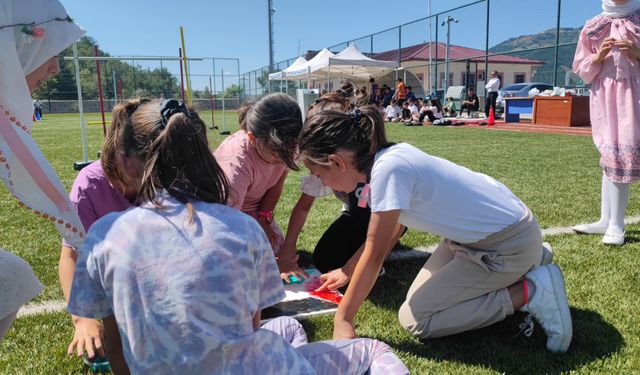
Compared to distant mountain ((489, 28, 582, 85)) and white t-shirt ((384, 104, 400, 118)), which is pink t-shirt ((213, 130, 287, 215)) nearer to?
distant mountain ((489, 28, 582, 85))

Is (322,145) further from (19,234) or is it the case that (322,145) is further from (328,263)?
(19,234)

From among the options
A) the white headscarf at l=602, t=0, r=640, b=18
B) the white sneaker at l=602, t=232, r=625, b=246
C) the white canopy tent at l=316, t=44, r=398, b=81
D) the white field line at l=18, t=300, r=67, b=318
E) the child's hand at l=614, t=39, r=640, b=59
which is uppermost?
the white canopy tent at l=316, t=44, r=398, b=81

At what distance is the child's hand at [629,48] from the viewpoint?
328cm

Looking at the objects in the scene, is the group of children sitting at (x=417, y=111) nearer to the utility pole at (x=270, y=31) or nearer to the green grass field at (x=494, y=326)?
the green grass field at (x=494, y=326)

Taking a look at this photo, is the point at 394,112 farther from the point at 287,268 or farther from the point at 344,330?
the point at 344,330

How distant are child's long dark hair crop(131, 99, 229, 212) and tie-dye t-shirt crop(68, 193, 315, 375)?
4 cm

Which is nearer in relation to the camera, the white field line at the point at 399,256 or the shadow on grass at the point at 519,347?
the shadow on grass at the point at 519,347

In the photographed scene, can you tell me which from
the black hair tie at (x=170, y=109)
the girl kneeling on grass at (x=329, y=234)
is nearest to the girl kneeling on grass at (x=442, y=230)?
the girl kneeling on grass at (x=329, y=234)

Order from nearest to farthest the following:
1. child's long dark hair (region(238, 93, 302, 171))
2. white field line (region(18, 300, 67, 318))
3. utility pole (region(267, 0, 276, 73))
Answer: child's long dark hair (region(238, 93, 302, 171)), white field line (region(18, 300, 67, 318)), utility pole (region(267, 0, 276, 73))

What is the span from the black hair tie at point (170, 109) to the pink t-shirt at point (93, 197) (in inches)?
34.9

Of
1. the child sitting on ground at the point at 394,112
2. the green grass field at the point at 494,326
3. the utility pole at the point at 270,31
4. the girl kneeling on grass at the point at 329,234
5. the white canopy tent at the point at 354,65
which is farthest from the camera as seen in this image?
the utility pole at the point at 270,31

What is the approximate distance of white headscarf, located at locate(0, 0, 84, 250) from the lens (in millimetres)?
1322

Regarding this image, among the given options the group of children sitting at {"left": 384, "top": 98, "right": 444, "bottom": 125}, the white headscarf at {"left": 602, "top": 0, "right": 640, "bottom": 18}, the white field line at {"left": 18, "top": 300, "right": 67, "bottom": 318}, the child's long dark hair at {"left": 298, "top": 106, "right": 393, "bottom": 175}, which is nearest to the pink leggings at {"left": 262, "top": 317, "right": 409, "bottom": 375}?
the child's long dark hair at {"left": 298, "top": 106, "right": 393, "bottom": 175}

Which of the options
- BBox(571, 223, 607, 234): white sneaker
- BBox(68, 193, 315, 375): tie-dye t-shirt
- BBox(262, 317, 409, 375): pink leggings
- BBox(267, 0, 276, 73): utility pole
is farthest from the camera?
BBox(267, 0, 276, 73): utility pole
